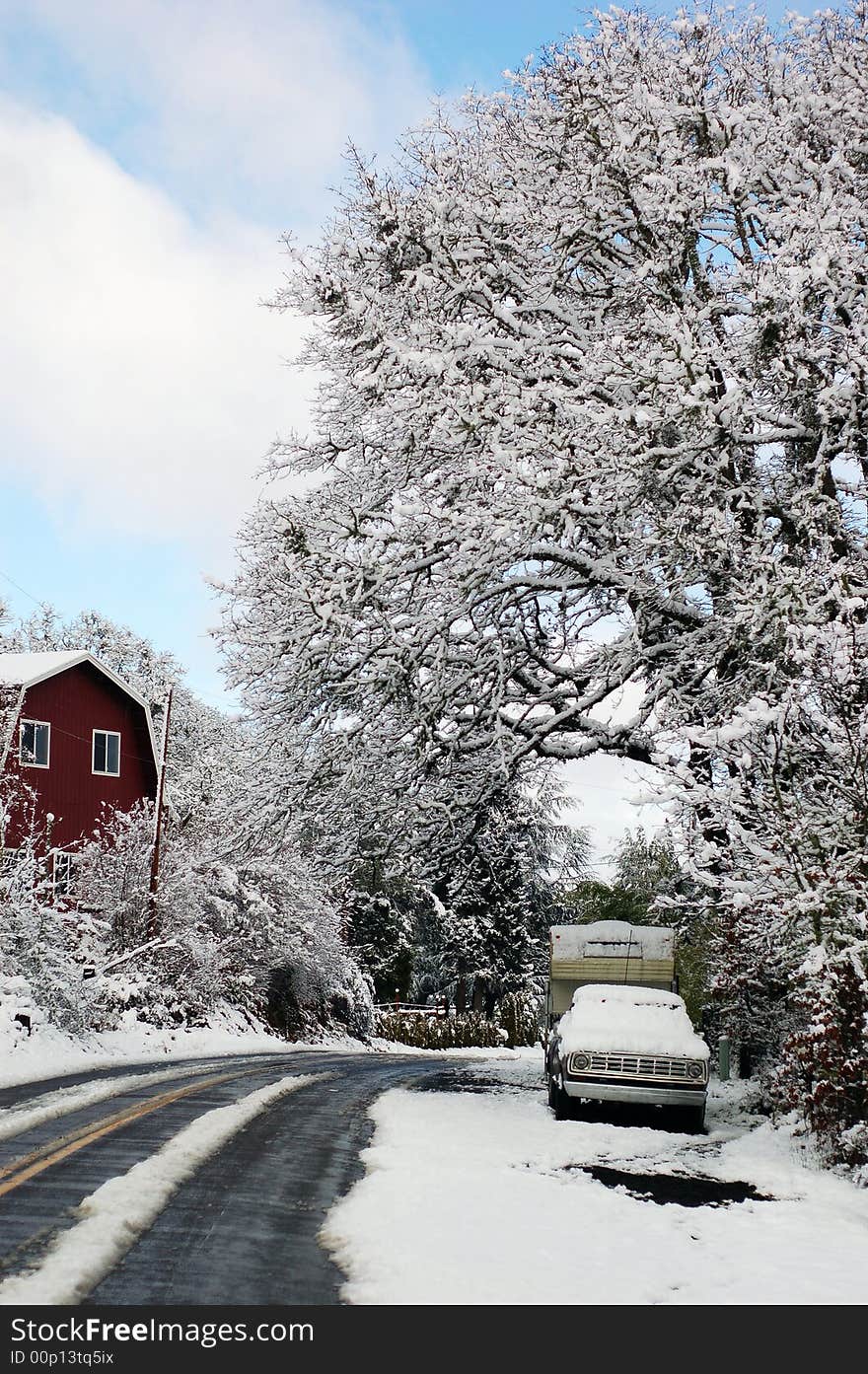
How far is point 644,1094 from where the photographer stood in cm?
1345

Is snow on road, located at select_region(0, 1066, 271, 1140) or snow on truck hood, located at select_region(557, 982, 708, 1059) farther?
snow on truck hood, located at select_region(557, 982, 708, 1059)

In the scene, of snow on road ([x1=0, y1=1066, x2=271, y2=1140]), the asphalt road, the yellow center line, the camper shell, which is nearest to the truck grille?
the asphalt road

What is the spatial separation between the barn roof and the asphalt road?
64.8 ft

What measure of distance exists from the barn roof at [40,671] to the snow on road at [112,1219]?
76.1ft

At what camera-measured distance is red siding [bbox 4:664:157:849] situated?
35.8 m

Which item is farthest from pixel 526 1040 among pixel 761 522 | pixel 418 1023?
pixel 761 522

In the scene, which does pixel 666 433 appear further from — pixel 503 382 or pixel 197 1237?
pixel 197 1237

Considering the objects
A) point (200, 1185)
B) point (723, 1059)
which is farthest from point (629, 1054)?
point (723, 1059)

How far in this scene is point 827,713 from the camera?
36.4 feet

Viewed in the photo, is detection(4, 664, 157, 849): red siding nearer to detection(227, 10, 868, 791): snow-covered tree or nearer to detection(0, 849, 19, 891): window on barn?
detection(0, 849, 19, 891): window on barn

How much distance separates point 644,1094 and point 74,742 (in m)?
27.8

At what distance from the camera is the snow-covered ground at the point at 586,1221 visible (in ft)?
21.0

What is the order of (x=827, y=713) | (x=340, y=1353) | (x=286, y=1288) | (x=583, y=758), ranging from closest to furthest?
(x=340, y=1353)
(x=286, y=1288)
(x=827, y=713)
(x=583, y=758)

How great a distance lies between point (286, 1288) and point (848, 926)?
623 centimetres
